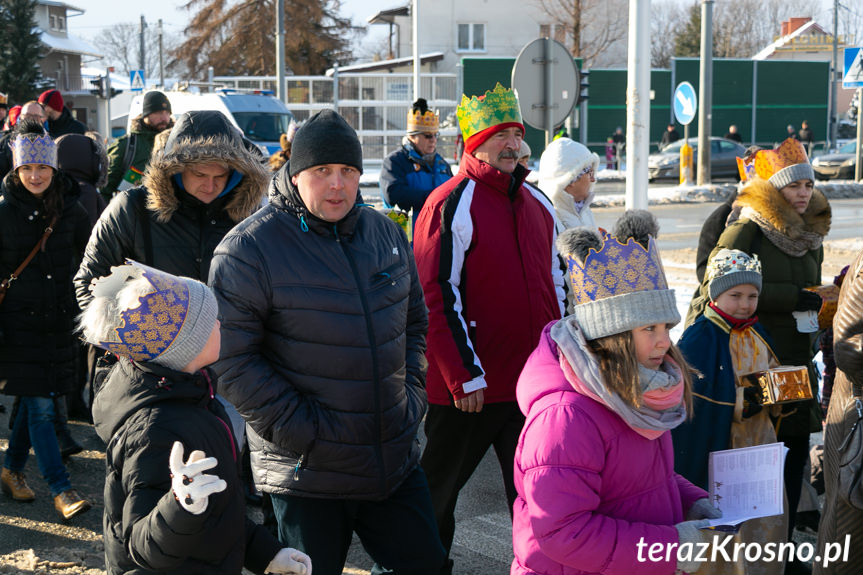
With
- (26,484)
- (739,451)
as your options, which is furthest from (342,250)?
(26,484)

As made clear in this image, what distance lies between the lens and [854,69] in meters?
18.6

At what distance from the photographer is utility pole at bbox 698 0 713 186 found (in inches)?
885

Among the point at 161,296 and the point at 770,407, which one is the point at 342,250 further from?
the point at 770,407

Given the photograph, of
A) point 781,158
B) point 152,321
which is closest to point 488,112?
point 781,158

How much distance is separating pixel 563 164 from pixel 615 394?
3.48 m

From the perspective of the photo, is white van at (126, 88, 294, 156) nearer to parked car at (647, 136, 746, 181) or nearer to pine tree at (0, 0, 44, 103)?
parked car at (647, 136, 746, 181)

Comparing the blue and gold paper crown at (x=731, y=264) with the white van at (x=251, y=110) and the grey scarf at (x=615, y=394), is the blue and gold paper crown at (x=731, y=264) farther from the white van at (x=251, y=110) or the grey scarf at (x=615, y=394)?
the white van at (x=251, y=110)

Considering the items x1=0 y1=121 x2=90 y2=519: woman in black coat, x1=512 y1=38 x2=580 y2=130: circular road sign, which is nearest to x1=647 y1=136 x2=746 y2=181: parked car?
x1=512 y1=38 x2=580 y2=130: circular road sign

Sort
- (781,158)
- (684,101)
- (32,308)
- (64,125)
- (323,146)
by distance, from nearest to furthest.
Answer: (323,146) < (781,158) < (32,308) < (64,125) < (684,101)

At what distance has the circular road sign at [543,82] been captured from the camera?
8.93 meters

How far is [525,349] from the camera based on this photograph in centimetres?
443

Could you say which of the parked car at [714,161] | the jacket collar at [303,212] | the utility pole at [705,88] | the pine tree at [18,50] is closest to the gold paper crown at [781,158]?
the jacket collar at [303,212]

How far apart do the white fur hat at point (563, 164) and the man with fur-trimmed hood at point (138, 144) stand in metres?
3.35

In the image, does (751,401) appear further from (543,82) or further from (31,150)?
(543,82)
